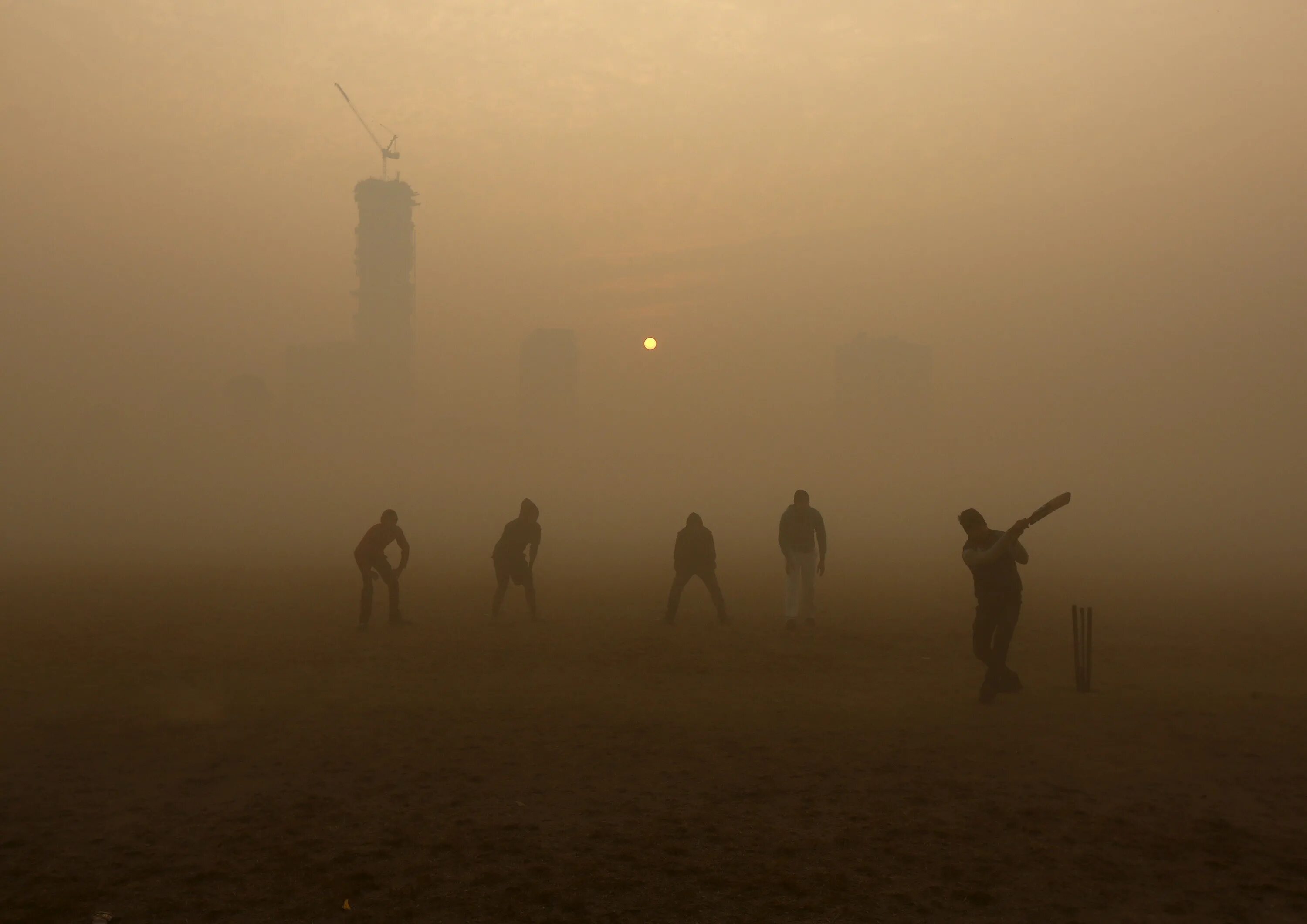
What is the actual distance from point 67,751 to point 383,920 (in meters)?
4.60

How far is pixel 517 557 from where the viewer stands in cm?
1529

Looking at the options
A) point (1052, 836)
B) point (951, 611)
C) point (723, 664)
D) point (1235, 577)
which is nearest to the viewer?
point (1052, 836)

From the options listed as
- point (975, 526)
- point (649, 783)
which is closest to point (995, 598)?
point (975, 526)

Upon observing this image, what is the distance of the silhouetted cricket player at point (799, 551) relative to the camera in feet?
44.4

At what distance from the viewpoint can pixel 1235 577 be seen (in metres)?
22.6

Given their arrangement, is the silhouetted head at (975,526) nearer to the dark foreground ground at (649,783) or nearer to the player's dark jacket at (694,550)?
the dark foreground ground at (649,783)

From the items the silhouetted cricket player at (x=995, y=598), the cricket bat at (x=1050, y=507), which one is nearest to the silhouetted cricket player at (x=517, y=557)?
the silhouetted cricket player at (x=995, y=598)

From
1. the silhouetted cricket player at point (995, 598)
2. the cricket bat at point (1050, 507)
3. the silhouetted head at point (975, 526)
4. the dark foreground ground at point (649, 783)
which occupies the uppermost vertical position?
the cricket bat at point (1050, 507)

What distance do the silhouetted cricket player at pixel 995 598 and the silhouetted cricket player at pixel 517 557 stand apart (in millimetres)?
7587

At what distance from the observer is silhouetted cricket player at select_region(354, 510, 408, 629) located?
1416 centimetres

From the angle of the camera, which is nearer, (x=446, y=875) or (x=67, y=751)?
(x=446, y=875)

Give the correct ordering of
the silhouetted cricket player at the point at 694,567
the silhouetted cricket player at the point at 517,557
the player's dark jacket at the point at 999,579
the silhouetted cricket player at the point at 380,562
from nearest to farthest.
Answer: the player's dark jacket at the point at 999,579
the silhouetted cricket player at the point at 380,562
the silhouetted cricket player at the point at 694,567
the silhouetted cricket player at the point at 517,557

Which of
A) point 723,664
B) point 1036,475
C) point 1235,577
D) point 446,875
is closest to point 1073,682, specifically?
point 723,664

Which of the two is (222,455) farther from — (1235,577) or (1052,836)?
(1052,836)
